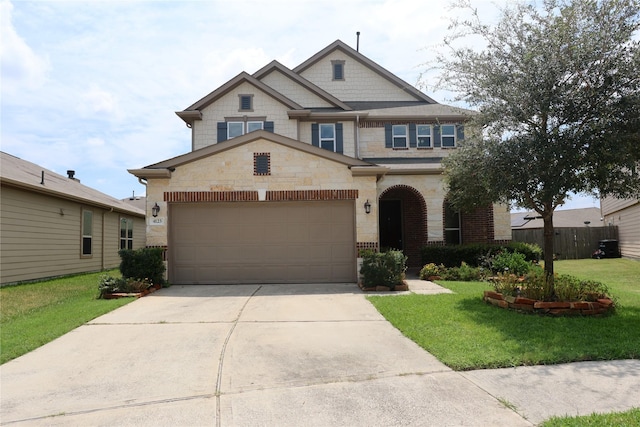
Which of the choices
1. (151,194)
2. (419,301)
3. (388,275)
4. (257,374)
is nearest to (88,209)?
(151,194)

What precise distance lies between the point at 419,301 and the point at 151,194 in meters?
7.87

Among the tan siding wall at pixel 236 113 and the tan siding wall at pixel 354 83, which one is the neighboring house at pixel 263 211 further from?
the tan siding wall at pixel 354 83

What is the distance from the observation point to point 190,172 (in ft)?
41.9

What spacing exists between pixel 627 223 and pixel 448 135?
11.9 m

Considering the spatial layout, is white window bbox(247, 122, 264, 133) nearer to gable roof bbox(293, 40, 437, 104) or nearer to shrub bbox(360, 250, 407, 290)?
gable roof bbox(293, 40, 437, 104)

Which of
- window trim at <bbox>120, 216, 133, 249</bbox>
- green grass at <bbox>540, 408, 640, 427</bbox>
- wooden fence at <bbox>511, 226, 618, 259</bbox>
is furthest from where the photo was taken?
wooden fence at <bbox>511, 226, 618, 259</bbox>

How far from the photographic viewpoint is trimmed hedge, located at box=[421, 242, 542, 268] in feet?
49.3

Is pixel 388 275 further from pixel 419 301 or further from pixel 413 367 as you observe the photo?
pixel 413 367

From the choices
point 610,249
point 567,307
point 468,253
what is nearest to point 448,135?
point 468,253

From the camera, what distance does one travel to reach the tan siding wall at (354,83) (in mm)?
21453

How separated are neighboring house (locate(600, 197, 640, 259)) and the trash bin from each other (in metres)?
0.27

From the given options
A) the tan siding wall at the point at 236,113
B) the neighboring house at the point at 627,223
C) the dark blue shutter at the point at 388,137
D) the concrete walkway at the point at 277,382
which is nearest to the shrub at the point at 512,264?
the concrete walkway at the point at 277,382

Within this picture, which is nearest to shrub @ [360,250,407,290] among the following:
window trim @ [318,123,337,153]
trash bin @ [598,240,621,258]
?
window trim @ [318,123,337,153]

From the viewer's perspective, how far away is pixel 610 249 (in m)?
24.5
